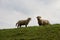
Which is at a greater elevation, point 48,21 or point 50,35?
point 48,21

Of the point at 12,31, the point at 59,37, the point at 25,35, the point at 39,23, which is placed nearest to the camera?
the point at 59,37

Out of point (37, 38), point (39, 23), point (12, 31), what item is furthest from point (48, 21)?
point (37, 38)

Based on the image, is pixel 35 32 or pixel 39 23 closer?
pixel 35 32

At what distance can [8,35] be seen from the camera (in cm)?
2638

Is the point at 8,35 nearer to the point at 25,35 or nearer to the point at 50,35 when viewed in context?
the point at 25,35

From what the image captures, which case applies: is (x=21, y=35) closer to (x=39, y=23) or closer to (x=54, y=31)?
(x=54, y=31)

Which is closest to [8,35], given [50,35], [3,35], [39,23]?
[3,35]

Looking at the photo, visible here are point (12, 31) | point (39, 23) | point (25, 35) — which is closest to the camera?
point (25, 35)

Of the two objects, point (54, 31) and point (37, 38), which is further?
point (54, 31)

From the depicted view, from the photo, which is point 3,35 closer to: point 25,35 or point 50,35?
point 25,35

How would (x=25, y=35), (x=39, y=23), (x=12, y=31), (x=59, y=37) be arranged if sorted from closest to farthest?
1. (x=59, y=37)
2. (x=25, y=35)
3. (x=12, y=31)
4. (x=39, y=23)

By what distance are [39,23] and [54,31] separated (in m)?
7.88

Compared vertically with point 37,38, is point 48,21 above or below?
above

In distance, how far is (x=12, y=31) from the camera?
2789cm
